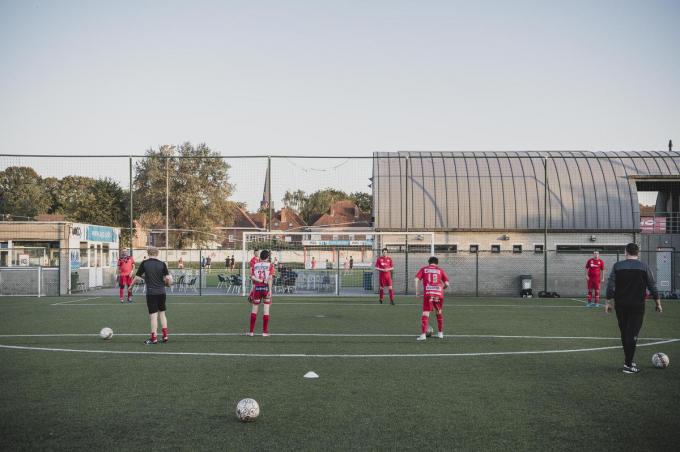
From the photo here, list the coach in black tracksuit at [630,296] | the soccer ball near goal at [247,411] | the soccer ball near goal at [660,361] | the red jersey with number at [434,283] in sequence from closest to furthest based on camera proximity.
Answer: the soccer ball near goal at [247,411], the coach in black tracksuit at [630,296], the soccer ball near goal at [660,361], the red jersey with number at [434,283]

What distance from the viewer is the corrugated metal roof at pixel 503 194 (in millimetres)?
31859

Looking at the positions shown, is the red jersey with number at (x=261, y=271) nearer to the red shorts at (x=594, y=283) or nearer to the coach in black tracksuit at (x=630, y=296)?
the coach in black tracksuit at (x=630, y=296)

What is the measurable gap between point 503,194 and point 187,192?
4517 centimetres

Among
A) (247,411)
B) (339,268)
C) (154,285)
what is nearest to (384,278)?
(339,268)

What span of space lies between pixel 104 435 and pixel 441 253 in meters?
26.1

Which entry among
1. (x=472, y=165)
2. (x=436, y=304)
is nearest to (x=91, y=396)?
(x=436, y=304)

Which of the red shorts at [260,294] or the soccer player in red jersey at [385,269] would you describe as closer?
the red shorts at [260,294]

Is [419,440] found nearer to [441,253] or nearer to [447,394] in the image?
[447,394]

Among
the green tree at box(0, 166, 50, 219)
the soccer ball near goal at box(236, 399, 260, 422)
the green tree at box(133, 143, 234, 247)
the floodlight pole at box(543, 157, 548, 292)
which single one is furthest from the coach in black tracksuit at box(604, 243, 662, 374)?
the green tree at box(0, 166, 50, 219)

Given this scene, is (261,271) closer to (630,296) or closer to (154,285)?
(154,285)

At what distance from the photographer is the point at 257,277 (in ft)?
47.5

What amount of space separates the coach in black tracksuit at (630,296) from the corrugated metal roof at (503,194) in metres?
20.9

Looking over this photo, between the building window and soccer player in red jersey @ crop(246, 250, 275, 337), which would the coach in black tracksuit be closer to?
soccer player in red jersey @ crop(246, 250, 275, 337)

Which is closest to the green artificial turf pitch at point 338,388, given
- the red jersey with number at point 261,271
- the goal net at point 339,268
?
the red jersey with number at point 261,271
